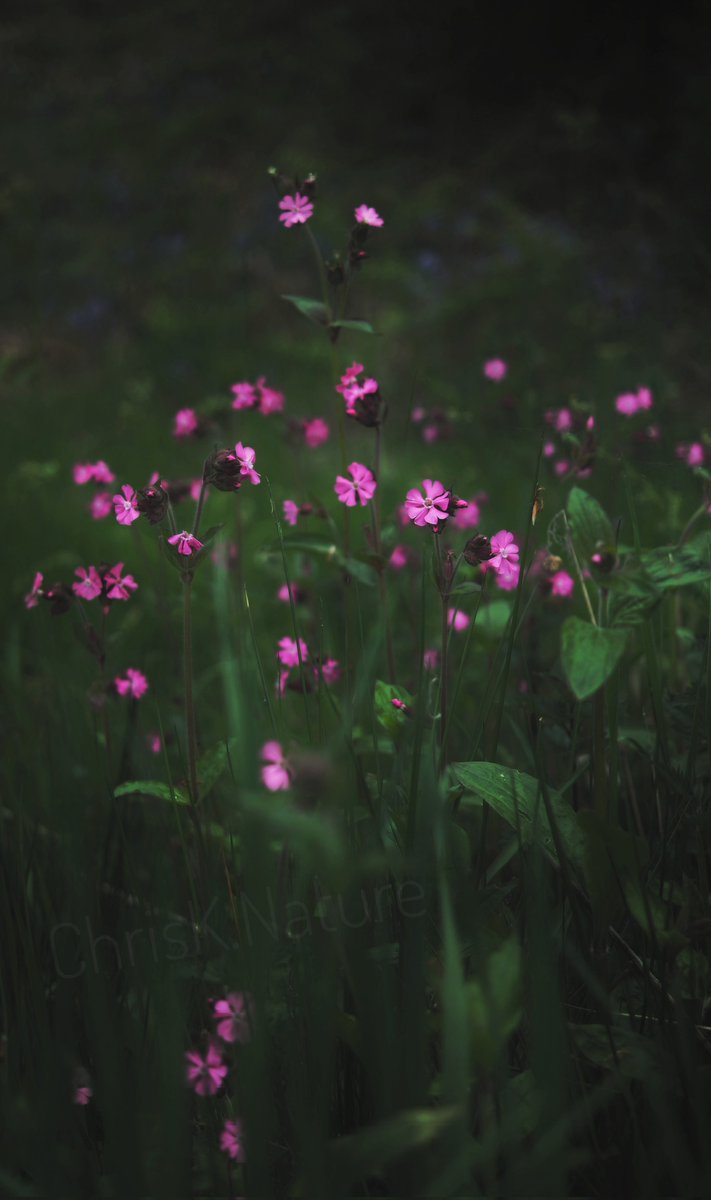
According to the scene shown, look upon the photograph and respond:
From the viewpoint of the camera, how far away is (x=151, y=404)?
14.0 ft

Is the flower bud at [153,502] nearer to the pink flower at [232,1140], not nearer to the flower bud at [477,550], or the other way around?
the flower bud at [477,550]

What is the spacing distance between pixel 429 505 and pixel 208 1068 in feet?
2.11

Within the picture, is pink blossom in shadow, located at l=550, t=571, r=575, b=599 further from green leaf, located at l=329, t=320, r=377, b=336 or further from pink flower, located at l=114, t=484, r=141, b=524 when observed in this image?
pink flower, located at l=114, t=484, r=141, b=524

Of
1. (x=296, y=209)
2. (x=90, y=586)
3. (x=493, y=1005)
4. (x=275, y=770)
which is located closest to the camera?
(x=493, y=1005)

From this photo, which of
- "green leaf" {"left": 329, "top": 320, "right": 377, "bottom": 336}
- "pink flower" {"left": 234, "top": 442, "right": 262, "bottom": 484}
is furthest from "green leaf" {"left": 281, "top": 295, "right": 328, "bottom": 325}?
"pink flower" {"left": 234, "top": 442, "right": 262, "bottom": 484}

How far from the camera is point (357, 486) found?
1340 millimetres

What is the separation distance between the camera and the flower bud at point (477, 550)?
1.13m

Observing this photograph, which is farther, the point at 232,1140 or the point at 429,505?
the point at 429,505

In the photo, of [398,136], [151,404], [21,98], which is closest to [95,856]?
[151,404]

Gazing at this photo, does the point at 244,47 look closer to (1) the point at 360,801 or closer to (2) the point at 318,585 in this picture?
(2) the point at 318,585

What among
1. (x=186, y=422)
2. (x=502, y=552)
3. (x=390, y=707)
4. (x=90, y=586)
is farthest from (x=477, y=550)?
(x=186, y=422)

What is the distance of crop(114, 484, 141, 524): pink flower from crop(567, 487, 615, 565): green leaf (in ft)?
1.65

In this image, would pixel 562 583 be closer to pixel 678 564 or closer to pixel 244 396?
pixel 678 564

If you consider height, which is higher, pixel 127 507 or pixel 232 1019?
pixel 127 507
